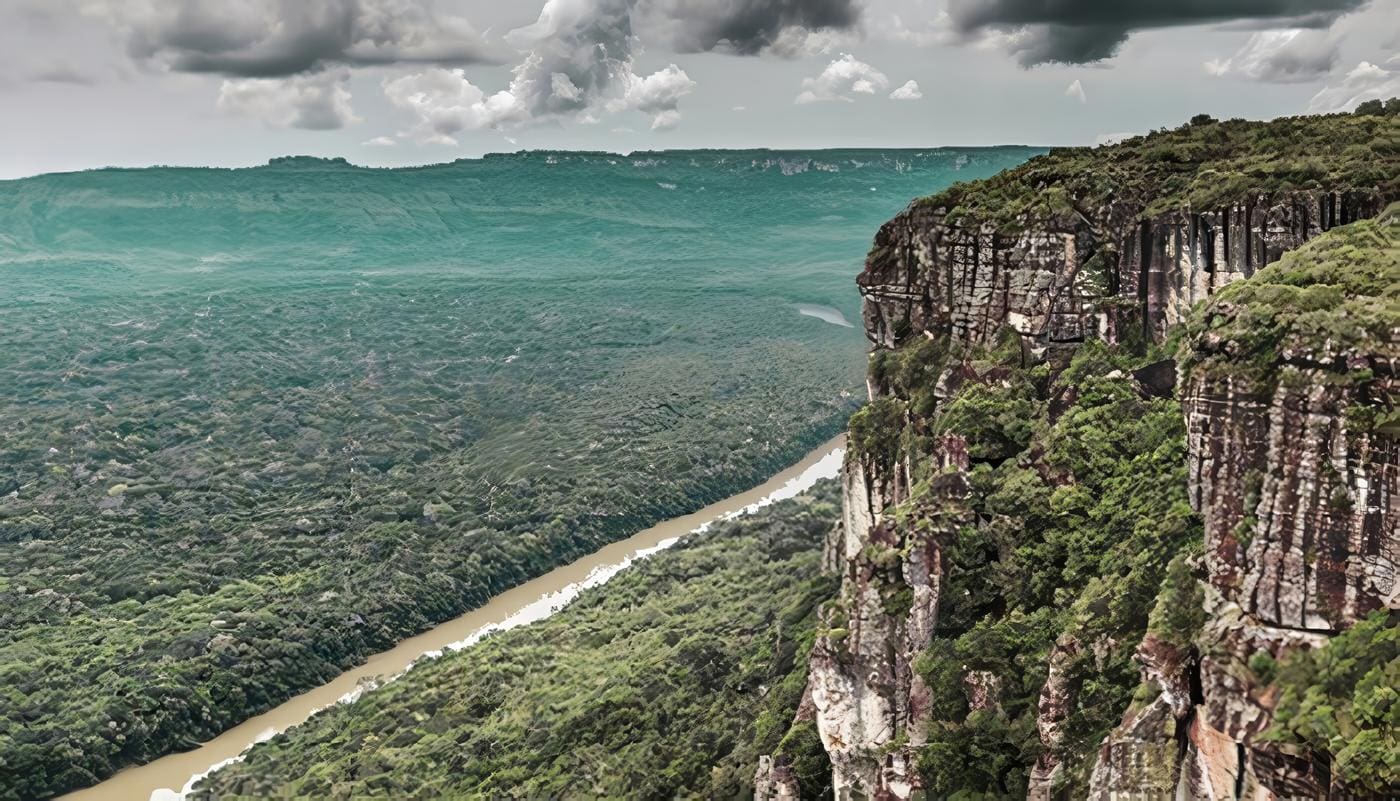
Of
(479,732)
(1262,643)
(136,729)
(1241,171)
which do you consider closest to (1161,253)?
(1241,171)

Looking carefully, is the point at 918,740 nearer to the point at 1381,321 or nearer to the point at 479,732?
the point at 1381,321

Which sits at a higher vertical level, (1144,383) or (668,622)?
(1144,383)

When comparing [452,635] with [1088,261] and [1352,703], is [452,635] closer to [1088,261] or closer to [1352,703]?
[1088,261]

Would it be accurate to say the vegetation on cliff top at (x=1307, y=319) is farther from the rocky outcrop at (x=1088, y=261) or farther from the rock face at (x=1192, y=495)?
the rocky outcrop at (x=1088, y=261)

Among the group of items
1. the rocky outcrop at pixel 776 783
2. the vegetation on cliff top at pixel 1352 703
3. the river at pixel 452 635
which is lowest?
the river at pixel 452 635

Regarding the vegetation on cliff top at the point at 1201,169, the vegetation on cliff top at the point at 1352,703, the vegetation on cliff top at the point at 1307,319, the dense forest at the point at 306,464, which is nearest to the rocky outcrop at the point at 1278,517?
the vegetation on cliff top at the point at 1307,319

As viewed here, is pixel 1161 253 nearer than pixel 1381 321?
No

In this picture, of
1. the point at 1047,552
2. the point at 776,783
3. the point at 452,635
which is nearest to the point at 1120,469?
the point at 1047,552
